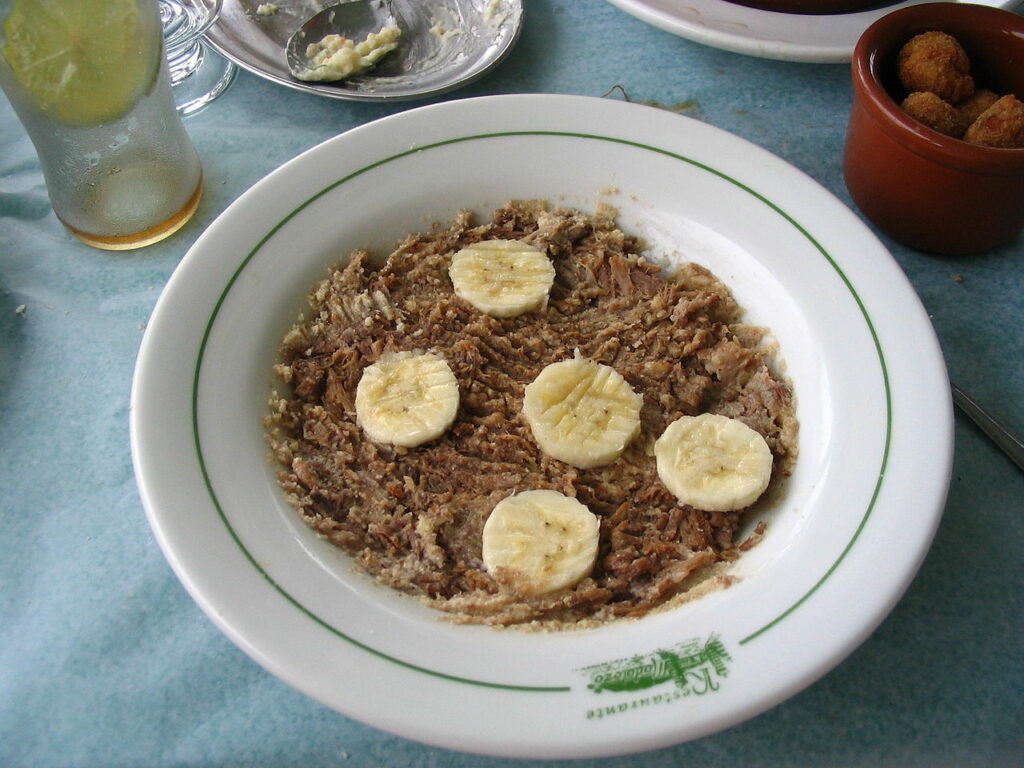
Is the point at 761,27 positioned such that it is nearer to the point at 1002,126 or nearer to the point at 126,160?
→ the point at 1002,126

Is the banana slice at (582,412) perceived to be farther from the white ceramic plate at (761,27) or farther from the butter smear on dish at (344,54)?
the butter smear on dish at (344,54)

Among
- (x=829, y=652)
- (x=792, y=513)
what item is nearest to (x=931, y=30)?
(x=792, y=513)

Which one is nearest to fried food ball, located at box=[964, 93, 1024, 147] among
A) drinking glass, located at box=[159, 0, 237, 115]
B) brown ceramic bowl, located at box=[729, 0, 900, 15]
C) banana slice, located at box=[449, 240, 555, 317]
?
brown ceramic bowl, located at box=[729, 0, 900, 15]

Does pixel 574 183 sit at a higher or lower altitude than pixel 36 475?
higher

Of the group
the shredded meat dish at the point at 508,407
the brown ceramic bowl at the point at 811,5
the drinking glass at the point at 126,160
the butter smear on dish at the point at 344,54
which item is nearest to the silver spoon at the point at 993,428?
the shredded meat dish at the point at 508,407

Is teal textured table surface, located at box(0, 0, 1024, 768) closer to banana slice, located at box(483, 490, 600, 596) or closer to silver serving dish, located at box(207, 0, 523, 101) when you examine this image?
silver serving dish, located at box(207, 0, 523, 101)

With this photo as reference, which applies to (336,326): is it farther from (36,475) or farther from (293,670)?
(293,670)
